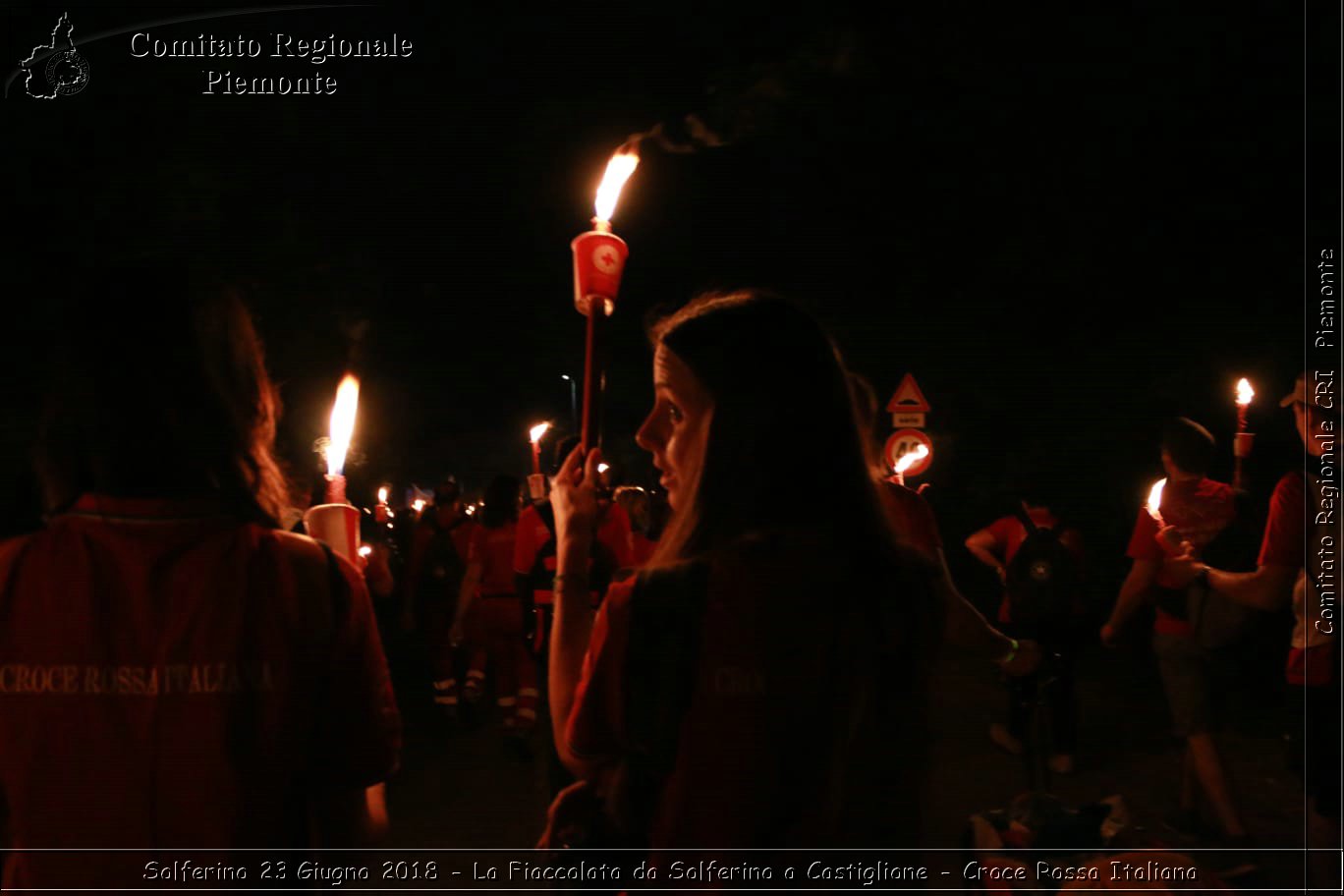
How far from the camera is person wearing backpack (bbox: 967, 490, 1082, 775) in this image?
6.30m

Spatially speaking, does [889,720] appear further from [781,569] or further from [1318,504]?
[1318,504]

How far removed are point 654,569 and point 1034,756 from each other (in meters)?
5.73

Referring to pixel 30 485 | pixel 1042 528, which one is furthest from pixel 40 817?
pixel 1042 528

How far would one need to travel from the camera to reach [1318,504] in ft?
12.8

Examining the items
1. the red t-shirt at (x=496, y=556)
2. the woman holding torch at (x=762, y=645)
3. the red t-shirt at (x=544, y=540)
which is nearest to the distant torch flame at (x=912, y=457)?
the red t-shirt at (x=544, y=540)

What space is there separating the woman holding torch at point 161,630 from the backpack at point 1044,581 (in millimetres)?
5568

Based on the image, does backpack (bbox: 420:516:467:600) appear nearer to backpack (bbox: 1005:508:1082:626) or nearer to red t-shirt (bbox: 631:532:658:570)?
red t-shirt (bbox: 631:532:658:570)

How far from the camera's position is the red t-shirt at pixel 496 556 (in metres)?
7.36

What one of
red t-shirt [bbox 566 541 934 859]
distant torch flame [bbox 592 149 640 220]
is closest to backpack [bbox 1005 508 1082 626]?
distant torch flame [bbox 592 149 640 220]

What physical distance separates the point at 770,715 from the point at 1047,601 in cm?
529

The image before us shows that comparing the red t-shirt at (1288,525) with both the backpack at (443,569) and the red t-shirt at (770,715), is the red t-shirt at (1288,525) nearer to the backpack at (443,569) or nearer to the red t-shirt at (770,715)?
the red t-shirt at (770,715)

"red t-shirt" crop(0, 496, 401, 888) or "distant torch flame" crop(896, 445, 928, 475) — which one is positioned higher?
"distant torch flame" crop(896, 445, 928, 475)

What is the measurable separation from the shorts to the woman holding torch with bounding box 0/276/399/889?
494cm

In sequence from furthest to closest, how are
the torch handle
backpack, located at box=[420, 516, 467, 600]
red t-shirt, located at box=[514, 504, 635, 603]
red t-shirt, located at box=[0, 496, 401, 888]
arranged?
backpack, located at box=[420, 516, 467, 600] < red t-shirt, located at box=[514, 504, 635, 603] < the torch handle < red t-shirt, located at box=[0, 496, 401, 888]
